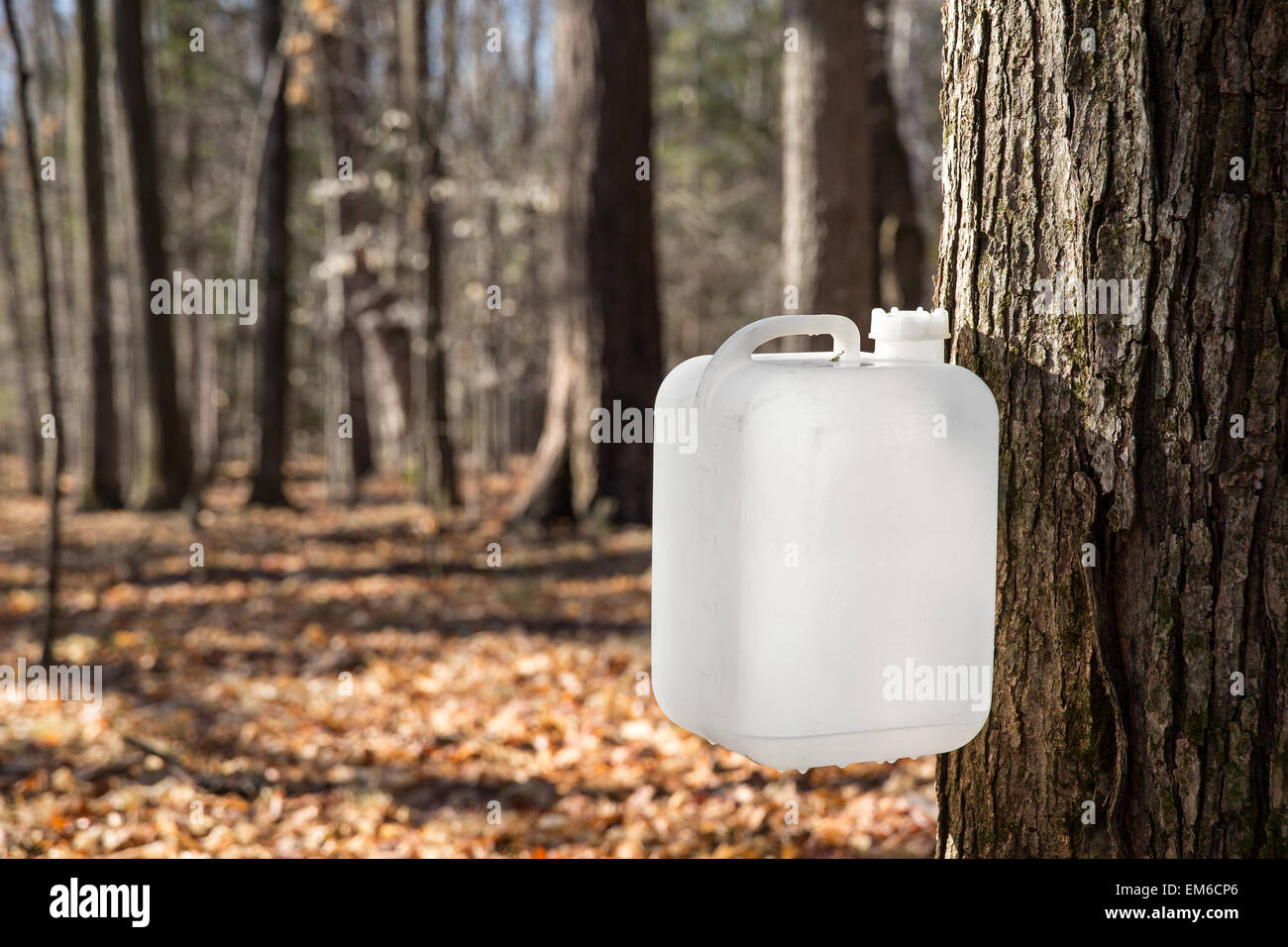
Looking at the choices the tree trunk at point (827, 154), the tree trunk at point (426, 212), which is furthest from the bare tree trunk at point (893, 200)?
the tree trunk at point (426, 212)

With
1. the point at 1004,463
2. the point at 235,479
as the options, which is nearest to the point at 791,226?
the point at 1004,463

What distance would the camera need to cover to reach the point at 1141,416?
5.00 ft

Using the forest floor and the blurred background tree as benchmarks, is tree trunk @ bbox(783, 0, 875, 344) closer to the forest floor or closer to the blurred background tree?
the blurred background tree

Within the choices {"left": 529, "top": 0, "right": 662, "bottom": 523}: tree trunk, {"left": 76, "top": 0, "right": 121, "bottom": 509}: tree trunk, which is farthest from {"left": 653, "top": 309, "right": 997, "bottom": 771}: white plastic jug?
{"left": 76, "top": 0, "right": 121, "bottom": 509}: tree trunk

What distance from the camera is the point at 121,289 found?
26.0 meters

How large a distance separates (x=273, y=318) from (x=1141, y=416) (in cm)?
1294

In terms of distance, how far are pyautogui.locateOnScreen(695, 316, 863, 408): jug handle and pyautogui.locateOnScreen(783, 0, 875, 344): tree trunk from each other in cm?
562

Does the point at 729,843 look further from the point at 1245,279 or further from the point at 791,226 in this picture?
the point at 791,226

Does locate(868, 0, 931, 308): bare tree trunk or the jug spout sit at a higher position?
locate(868, 0, 931, 308): bare tree trunk

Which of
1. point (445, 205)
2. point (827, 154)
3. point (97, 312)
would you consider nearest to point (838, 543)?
point (827, 154)

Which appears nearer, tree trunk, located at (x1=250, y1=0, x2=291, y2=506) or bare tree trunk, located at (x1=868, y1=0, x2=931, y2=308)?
bare tree trunk, located at (x1=868, y1=0, x2=931, y2=308)

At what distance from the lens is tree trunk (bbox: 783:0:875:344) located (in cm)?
704

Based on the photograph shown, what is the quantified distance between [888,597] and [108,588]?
339 inches

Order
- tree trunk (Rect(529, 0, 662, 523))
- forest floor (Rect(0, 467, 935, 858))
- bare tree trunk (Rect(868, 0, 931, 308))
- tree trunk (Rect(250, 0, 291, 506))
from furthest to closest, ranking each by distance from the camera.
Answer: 1. tree trunk (Rect(250, 0, 291, 506))
2. bare tree trunk (Rect(868, 0, 931, 308))
3. tree trunk (Rect(529, 0, 662, 523))
4. forest floor (Rect(0, 467, 935, 858))
